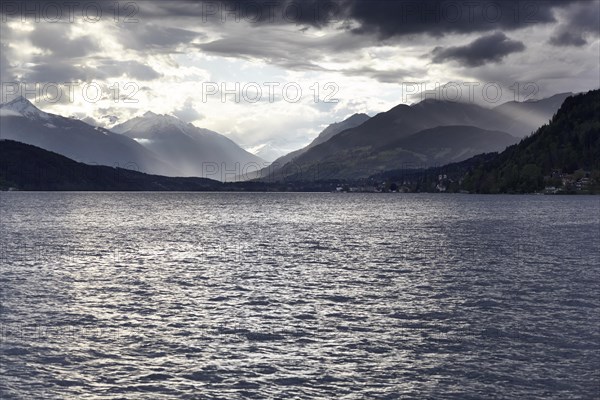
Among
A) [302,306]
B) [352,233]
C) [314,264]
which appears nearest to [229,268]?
[314,264]

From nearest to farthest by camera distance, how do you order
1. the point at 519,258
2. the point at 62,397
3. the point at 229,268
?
the point at 62,397 → the point at 229,268 → the point at 519,258

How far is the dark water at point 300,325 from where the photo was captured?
1346 inches

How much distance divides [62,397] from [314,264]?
60.1 metres

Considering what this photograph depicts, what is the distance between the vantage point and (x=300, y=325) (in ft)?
159

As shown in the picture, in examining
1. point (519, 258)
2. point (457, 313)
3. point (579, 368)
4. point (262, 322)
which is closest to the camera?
point (579, 368)

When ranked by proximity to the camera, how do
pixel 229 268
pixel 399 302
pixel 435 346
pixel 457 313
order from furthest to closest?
1. pixel 229 268
2. pixel 399 302
3. pixel 457 313
4. pixel 435 346

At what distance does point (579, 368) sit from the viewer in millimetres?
36656

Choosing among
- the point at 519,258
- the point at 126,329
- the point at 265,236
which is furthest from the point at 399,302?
the point at 265,236

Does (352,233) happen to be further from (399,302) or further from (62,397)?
(62,397)

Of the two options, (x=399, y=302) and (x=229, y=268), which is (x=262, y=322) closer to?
(x=399, y=302)

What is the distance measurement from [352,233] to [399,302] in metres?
93.4

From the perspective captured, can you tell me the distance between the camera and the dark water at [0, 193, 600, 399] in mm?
34188

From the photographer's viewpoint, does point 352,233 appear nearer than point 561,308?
No

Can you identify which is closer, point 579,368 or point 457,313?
point 579,368
